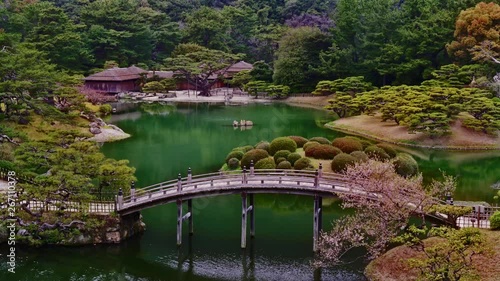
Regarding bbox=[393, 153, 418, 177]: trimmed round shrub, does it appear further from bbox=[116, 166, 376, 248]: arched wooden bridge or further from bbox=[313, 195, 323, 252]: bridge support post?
bbox=[313, 195, 323, 252]: bridge support post

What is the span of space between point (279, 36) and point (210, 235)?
70.4 m

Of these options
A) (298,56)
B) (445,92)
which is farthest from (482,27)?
(298,56)

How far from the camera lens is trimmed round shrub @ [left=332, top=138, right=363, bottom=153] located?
38.6 meters

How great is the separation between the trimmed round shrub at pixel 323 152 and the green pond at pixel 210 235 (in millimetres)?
4515

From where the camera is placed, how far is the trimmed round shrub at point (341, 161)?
34.7 m

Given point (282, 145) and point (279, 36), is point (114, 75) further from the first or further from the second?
point (282, 145)

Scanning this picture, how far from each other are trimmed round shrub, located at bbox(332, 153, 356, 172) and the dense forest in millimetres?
22595

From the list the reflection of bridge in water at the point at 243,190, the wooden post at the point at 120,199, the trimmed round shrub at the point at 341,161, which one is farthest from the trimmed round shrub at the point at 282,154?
the wooden post at the point at 120,199

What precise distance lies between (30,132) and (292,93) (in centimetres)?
4092

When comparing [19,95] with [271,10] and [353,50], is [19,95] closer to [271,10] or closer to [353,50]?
[353,50]

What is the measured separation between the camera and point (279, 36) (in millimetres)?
94062

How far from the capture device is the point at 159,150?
4566 cm

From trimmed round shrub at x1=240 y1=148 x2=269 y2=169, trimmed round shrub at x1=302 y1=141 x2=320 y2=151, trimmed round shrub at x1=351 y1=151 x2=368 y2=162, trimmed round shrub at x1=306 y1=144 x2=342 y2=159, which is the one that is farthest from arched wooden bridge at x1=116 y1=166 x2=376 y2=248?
trimmed round shrub at x1=302 y1=141 x2=320 y2=151

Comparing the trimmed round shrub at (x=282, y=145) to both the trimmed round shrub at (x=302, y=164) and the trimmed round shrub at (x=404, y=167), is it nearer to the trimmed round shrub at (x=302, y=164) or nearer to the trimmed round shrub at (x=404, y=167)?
the trimmed round shrub at (x=302, y=164)
